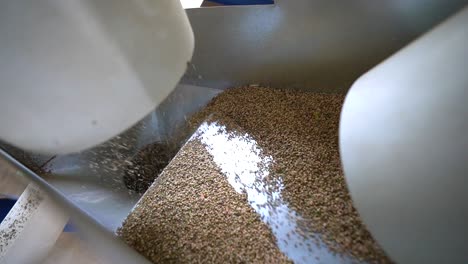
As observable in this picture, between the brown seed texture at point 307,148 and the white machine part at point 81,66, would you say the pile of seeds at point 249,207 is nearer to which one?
the brown seed texture at point 307,148

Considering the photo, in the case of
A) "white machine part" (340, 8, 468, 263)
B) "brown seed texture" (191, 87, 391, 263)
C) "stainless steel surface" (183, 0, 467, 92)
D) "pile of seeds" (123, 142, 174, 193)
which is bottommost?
"pile of seeds" (123, 142, 174, 193)

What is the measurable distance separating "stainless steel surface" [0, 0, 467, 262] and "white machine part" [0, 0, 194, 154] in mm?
375

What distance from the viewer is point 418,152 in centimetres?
40

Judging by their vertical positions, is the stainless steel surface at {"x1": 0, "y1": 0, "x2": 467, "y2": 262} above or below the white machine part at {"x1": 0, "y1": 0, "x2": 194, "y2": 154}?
below

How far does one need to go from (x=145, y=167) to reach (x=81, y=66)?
802 mm

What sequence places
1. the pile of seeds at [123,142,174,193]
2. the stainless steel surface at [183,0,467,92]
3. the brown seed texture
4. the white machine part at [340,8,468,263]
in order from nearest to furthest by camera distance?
1. the white machine part at [340,8,468,263]
2. the brown seed texture
3. the stainless steel surface at [183,0,467,92]
4. the pile of seeds at [123,142,174,193]

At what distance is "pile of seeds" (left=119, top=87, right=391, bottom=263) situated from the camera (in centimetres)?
76

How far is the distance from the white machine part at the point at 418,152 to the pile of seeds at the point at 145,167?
879mm

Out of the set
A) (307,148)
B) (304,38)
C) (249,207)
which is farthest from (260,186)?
(304,38)

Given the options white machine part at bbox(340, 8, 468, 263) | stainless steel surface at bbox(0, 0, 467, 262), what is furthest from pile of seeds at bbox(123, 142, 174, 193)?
white machine part at bbox(340, 8, 468, 263)

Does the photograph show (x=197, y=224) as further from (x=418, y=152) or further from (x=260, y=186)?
(x=418, y=152)

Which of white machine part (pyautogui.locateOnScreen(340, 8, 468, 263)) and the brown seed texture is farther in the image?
the brown seed texture

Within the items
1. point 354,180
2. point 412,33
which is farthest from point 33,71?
point 412,33

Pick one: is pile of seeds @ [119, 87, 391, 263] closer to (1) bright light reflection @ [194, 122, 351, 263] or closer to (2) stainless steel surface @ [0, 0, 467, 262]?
(1) bright light reflection @ [194, 122, 351, 263]
